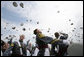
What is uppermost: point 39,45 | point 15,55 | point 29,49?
point 39,45

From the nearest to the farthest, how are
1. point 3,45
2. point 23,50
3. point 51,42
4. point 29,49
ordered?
point 51,42, point 3,45, point 23,50, point 29,49

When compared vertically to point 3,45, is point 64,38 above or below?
above

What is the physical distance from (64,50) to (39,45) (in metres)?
1.60

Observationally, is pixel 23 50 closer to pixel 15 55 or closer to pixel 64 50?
pixel 15 55

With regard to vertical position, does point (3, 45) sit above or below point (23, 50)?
above

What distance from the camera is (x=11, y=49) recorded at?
1491 centimetres

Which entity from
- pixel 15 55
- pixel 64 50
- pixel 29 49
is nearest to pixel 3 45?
pixel 15 55

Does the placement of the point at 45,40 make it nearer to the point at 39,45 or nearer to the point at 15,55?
the point at 39,45

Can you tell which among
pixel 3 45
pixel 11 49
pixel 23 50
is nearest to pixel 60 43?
pixel 11 49

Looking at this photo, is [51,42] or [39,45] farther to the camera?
[39,45]

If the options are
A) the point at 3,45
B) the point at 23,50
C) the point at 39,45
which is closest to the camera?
the point at 39,45

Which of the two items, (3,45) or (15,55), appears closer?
(15,55)

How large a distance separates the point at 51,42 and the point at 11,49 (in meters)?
3.33

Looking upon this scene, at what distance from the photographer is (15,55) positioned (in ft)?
50.4
